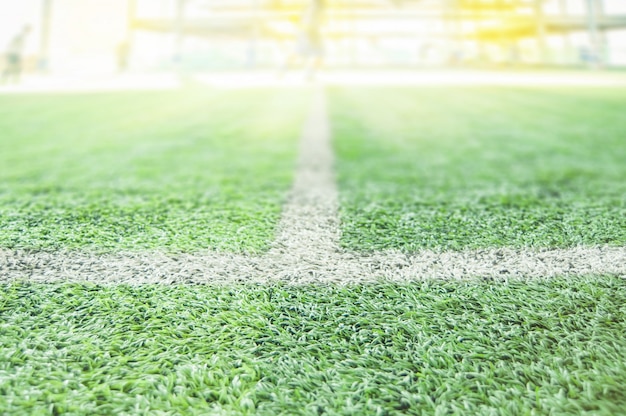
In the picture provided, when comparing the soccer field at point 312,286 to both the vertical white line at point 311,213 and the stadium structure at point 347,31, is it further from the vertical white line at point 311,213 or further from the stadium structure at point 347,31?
the stadium structure at point 347,31

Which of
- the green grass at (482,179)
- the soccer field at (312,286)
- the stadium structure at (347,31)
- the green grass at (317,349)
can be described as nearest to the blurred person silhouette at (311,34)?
the green grass at (482,179)

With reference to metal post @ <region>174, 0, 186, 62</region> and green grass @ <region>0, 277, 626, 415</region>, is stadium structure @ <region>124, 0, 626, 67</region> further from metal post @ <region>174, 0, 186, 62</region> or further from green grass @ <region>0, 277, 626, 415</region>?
green grass @ <region>0, 277, 626, 415</region>

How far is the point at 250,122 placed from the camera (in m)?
3.81

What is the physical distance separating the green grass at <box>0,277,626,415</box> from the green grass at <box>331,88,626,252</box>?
0.32 m

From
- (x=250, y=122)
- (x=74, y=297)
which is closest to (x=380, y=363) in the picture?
(x=74, y=297)

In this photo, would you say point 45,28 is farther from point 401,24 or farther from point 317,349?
point 317,349

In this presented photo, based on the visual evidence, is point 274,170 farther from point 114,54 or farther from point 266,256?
point 114,54

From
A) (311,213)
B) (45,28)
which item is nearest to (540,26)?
(45,28)

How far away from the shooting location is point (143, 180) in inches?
73.8

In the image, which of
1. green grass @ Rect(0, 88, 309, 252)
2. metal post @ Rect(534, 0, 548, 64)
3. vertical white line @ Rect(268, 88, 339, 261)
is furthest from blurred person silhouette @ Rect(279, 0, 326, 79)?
metal post @ Rect(534, 0, 548, 64)

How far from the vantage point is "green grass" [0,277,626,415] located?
60 centimetres

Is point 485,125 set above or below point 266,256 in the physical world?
above

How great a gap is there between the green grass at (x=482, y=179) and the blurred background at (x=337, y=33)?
674 inches

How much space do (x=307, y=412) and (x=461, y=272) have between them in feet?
1.85
